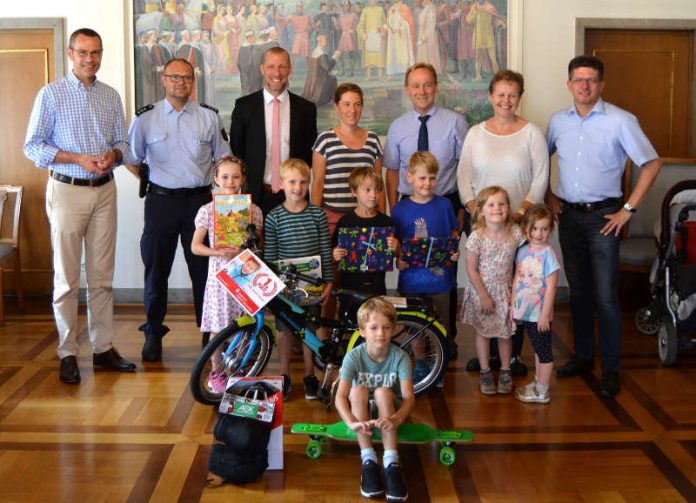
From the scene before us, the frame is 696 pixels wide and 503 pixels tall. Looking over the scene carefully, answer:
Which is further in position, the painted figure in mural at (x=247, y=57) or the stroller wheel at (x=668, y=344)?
the painted figure in mural at (x=247, y=57)

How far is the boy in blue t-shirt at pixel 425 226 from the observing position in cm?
423

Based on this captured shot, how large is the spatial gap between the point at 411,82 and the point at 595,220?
1149mm

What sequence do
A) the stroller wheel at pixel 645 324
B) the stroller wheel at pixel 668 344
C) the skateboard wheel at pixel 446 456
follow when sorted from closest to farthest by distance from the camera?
1. the skateboard wheel at pixel 446 456
2. the stroller wheel at pixel 668 344
3. the stroller wheel at pixel 645 324

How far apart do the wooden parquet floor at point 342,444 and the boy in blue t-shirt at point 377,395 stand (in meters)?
0.12

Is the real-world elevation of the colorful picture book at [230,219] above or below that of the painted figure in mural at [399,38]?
below

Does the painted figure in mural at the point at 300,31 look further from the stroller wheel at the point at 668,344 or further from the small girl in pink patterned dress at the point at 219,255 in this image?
the stroller wheel at the point at 668,344

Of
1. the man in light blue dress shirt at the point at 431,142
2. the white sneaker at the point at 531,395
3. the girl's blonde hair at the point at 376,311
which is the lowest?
the white sneaker at the point at 531,395

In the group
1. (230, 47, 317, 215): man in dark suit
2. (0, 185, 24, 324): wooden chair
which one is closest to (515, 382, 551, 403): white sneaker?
(230, 47, 317, 215): man in dark suit

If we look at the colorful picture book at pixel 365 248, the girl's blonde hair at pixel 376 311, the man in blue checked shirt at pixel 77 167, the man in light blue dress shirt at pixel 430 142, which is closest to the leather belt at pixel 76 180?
the man in blue checked shirt at pixel 77 167

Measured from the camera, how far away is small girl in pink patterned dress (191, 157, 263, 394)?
4.05 metres

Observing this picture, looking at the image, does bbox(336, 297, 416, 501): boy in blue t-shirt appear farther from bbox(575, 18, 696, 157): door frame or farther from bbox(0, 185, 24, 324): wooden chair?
bbox(575, 18, 696, 157): door frame

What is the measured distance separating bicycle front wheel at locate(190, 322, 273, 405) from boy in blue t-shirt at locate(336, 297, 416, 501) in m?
0.74

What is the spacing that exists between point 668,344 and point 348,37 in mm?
2846

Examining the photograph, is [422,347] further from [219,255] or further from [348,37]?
[348,37]
